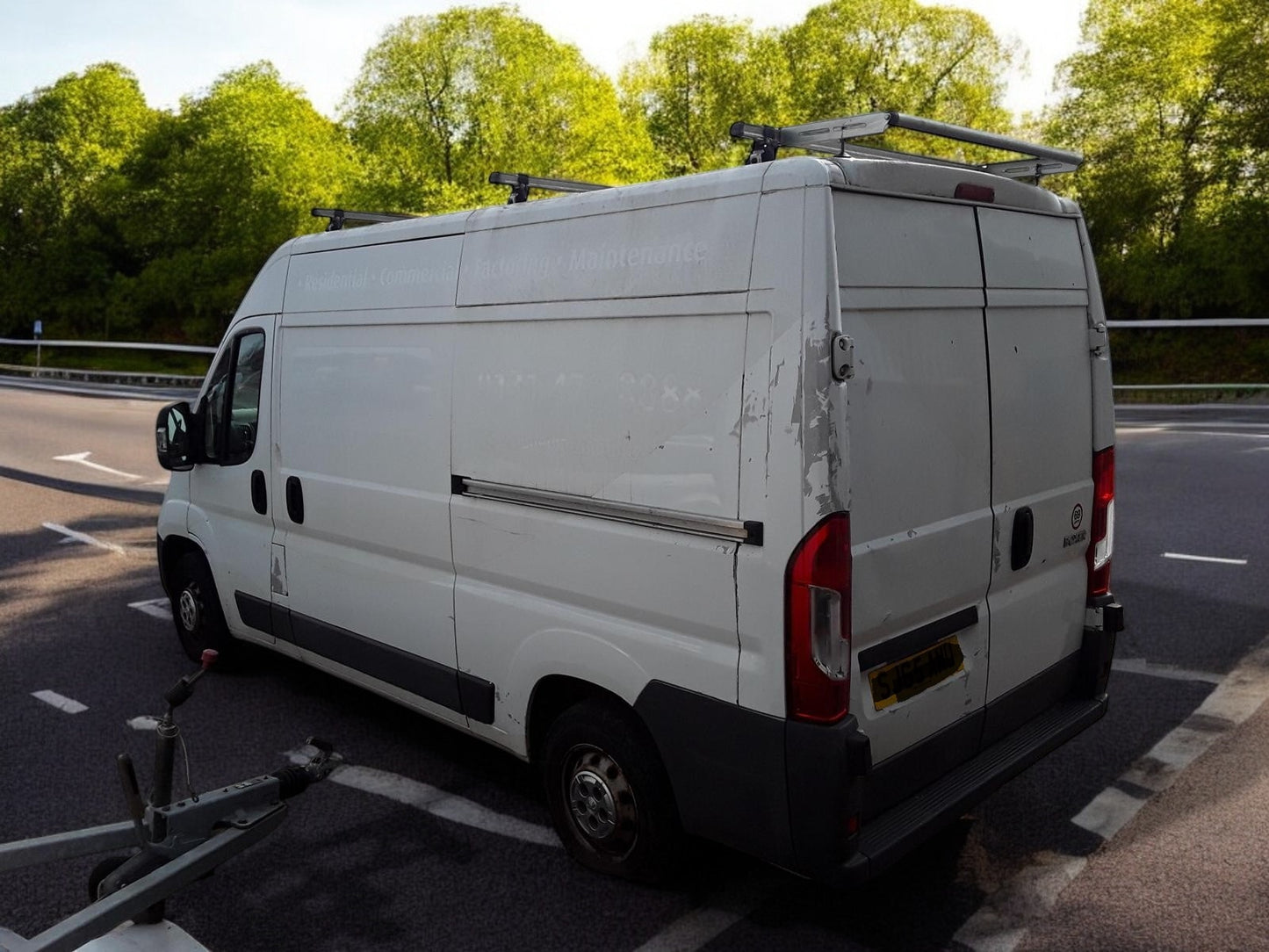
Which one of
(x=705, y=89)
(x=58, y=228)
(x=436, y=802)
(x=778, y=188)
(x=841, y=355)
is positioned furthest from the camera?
(x=58, y=228)

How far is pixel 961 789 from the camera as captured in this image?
386 cm

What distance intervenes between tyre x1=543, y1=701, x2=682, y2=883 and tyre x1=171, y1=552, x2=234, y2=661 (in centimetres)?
283

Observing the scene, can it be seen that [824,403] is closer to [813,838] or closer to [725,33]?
[813,838]

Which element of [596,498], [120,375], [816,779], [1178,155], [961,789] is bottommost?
[961,789]

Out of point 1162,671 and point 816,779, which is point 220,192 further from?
point 816,779

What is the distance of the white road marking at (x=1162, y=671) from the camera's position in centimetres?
619

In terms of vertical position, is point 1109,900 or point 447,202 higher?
point 447,202

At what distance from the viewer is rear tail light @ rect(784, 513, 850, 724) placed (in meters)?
3.32

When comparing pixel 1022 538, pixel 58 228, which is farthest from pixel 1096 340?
pixel 58 228

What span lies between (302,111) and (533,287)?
182 feet

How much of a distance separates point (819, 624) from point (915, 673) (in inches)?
22.7

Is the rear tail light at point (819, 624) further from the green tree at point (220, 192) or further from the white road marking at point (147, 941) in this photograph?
the green tree at point (220, 192)

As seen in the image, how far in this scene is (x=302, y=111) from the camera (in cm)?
5481

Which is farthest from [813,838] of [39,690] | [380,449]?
[39,690]
